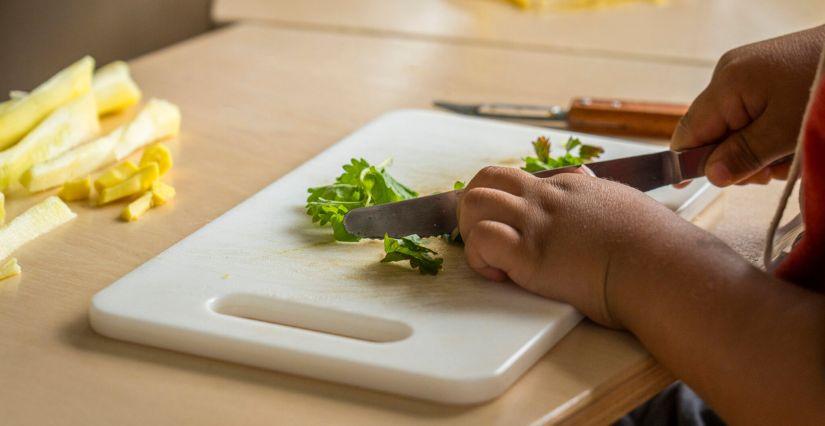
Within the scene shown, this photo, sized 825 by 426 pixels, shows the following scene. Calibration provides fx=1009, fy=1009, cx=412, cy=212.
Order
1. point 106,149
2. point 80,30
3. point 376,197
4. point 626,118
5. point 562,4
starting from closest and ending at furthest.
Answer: point 376,197 → point 106,149 → point 626,118 → point 80,30 → point 562,4

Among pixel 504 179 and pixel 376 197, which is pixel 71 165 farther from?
pixel 504 179

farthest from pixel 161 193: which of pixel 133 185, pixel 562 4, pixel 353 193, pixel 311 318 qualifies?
pixel 562 4

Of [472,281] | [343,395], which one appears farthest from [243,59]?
[343,395]

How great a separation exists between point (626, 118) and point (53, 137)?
2.72 feet

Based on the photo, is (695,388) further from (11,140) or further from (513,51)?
(513,51)

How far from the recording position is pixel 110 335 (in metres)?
0.95

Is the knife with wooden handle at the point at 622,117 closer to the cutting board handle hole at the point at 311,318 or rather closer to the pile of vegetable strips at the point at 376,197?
the pile of vegetable strips at the point at 376,197

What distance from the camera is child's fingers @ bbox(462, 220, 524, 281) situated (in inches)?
38.2

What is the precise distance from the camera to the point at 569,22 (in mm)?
2260

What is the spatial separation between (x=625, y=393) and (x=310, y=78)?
1.06 metres

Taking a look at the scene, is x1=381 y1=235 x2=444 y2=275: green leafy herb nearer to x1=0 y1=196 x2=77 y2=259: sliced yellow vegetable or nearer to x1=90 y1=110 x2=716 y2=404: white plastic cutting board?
x1=90 y1=110 x2=716 y2=404: white plastic cutting board

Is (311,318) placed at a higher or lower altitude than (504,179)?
lower

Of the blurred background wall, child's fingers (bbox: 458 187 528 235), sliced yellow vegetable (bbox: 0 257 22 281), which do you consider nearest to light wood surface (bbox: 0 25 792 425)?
Answer: sliced yellow vegetable (bbox: 0 257 22 281)

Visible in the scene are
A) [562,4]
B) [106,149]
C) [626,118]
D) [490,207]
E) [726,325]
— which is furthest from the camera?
[562,4]
